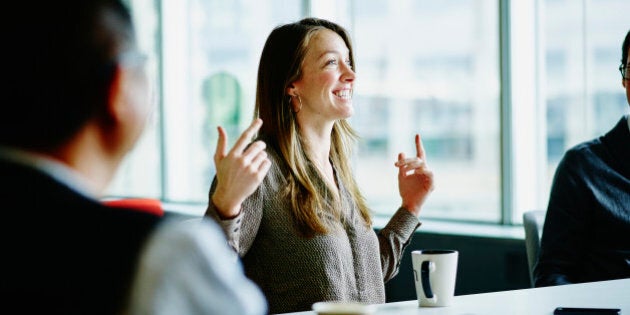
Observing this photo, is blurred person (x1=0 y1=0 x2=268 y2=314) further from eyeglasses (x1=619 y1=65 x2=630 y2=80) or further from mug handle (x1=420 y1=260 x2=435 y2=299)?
eyeglasses (x1=619 y1=65 x2=630 y2=80)

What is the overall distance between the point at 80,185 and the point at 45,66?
113 mm

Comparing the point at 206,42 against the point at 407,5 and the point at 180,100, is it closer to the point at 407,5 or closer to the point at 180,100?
the point at 180,100

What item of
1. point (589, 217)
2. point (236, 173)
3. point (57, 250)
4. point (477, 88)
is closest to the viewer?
point (57, 250)

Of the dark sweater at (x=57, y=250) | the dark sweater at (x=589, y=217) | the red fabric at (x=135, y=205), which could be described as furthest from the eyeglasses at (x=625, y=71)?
the dark sweater at (x=57, y=250)

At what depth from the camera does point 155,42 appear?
5754 mm

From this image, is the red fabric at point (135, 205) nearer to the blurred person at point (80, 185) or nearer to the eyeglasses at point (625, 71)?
the blurred person at point (80, 185)

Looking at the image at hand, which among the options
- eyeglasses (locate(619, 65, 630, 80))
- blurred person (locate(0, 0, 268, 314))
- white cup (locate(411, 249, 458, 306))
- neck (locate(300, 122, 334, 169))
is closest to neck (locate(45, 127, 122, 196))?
blurred person (locate(0, 0, 268, 314))

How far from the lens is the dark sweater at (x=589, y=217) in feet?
6.88

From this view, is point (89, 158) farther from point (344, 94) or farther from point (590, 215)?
point (590, 215)

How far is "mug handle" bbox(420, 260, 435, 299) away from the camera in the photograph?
1.58 metres

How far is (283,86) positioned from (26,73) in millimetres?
1433

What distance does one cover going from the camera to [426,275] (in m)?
1.59

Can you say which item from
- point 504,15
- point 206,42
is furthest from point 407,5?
point 206,42

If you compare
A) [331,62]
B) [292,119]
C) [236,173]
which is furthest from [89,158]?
[331,62]
